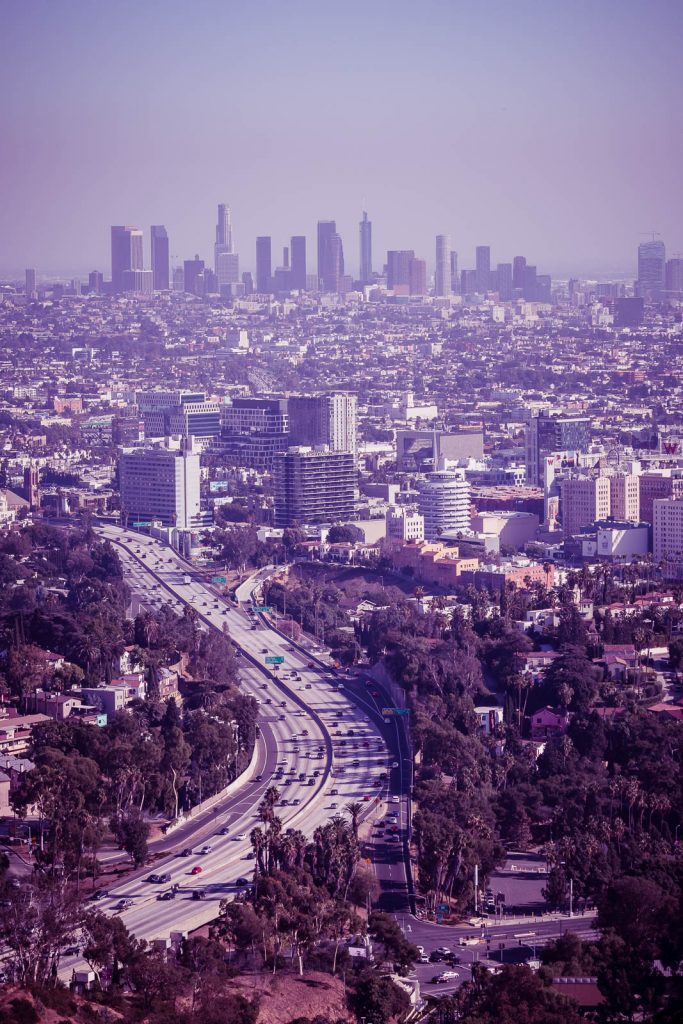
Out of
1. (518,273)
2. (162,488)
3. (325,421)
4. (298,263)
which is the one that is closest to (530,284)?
(518,273)

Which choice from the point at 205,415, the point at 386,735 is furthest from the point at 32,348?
the point at 386,735

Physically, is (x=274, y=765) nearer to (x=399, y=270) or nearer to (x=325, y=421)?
(x=325, y=421)

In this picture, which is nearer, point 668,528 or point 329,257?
point 668,528

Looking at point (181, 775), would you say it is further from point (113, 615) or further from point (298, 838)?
point (113, 615)

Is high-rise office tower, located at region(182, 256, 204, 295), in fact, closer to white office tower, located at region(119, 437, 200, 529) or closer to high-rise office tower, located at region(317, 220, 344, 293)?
high-rise office tower, located at region(317, 220, 344, 293)

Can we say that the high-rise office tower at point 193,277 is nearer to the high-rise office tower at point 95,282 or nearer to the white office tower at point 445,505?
the high-rise office tower at point 95,282

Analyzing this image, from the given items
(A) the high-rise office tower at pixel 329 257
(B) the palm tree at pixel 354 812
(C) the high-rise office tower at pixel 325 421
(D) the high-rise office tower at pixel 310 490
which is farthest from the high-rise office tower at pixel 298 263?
(B) the palm tree at pixel 354 812
